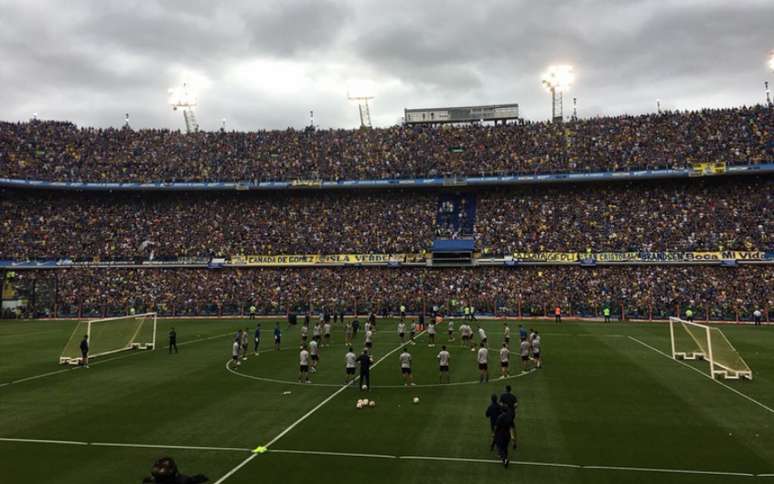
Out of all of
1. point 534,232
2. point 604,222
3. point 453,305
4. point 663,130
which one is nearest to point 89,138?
point 453,305

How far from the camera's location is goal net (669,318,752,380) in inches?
933

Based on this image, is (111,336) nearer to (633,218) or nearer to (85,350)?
(85,350)

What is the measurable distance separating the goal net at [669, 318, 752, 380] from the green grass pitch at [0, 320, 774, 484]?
1.03 meters

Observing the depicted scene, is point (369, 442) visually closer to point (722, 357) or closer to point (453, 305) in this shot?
point (722, 357)

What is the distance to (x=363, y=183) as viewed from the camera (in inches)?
2534

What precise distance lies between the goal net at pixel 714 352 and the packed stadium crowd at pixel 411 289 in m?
20.5

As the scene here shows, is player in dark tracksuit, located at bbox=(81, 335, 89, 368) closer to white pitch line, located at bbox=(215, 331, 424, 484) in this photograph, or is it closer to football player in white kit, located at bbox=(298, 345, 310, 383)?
football player in white kit, located at bbox=(298, 345, 310, 383)

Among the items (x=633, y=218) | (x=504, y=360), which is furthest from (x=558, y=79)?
(x=504, y=360)

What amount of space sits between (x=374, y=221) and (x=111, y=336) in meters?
→ 36.3

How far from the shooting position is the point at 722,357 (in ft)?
81.3

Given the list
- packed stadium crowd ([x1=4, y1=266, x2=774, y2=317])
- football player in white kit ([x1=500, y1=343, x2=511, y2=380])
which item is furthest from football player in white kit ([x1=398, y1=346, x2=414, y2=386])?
packed stadium crowd ([x1=4, y1=266, x2=774, y2=317])

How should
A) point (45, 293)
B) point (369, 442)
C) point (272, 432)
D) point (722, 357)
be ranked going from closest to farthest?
point (369, 442) < point (272, 432) < point (722, 357) < point (45, 293)

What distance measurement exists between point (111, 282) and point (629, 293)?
57457 mm

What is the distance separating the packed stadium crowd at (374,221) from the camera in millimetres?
56094
